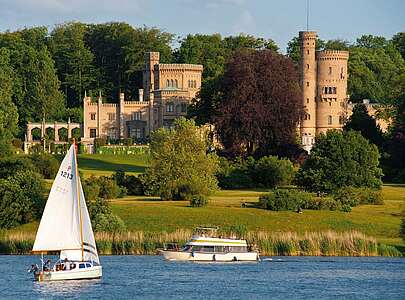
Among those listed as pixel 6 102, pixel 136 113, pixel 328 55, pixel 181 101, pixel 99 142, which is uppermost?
pixel 328 55

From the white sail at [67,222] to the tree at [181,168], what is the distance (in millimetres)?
34875

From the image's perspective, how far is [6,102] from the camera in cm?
16875

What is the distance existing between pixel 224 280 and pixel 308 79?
320ft

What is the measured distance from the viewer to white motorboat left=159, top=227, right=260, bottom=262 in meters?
88.3

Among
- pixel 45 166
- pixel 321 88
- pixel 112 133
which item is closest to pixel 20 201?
pixel 45 166

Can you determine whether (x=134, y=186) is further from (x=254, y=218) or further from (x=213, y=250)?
(x=213, y=250)

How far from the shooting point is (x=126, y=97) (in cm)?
19875

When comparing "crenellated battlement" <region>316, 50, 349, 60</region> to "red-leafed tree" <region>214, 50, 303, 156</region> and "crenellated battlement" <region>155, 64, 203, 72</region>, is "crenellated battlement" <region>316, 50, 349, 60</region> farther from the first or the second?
"red-leafed tree" <region>214, 50, 303, 156</region>

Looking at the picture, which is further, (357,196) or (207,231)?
(357,196)

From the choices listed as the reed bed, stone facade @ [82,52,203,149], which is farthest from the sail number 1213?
stone facade @ [82,52,203,149]

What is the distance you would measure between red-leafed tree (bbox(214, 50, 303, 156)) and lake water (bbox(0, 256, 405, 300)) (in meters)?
53.1

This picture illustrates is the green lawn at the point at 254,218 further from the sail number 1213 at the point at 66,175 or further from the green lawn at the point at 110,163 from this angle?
the green lawn at the point at 110,163

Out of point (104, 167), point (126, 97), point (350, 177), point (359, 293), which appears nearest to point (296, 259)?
point (359, 293)

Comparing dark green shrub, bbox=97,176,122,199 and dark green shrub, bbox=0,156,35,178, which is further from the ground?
dark green shrub, bbox=0,156,35,178
